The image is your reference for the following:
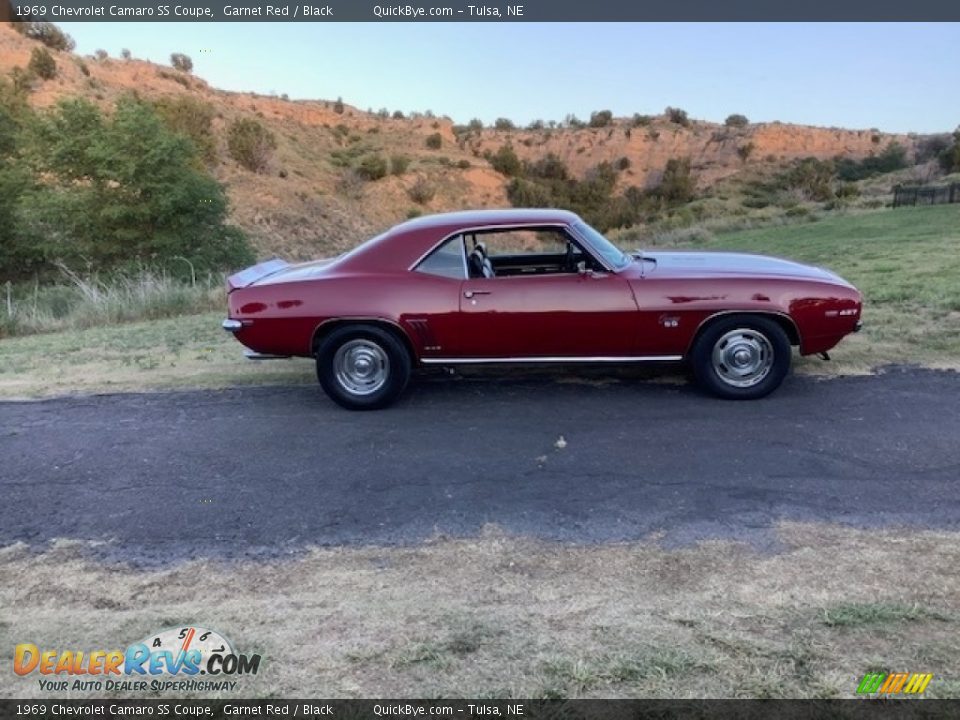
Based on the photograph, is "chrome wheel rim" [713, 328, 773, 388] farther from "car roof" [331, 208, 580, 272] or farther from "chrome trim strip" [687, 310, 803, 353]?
"car roof" [331, 208, 580, 272]

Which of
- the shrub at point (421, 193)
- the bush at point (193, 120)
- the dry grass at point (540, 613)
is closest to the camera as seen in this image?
the dry grass at point (540, 613)

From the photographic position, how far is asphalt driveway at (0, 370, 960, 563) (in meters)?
3.95

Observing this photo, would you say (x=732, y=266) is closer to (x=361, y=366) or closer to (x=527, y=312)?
(x=527, y=312)

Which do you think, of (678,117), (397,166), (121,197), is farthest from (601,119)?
(121,197)

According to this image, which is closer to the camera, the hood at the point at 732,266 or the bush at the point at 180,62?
the hood at the point at 732,266

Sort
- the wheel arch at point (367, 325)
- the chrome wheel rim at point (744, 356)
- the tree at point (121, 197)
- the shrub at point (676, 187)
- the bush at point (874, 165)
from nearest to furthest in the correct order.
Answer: the chrome wheel rim at point (744, 356) → the wheel arch at point (367, 325) → the tree at point (121, 197) → the shrub at point (676, 187) → the bush at point (874, 165)

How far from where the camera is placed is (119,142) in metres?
22.0

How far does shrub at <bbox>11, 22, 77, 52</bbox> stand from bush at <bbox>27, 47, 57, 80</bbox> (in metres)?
5.95

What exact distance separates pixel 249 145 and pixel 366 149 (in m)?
12.8

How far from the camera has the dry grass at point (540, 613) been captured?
267 cm

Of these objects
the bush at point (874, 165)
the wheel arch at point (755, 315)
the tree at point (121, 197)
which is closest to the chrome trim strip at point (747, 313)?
the wheel arch at point (755, 315)

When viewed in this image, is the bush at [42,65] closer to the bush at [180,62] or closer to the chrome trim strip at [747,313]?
the bush at [180,62]

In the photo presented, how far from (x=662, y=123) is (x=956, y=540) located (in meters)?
70.6

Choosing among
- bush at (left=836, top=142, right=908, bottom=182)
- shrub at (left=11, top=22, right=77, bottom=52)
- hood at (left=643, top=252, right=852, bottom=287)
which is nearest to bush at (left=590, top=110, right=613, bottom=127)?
bush at (left=836, top=142, right=908, bottom=182)
